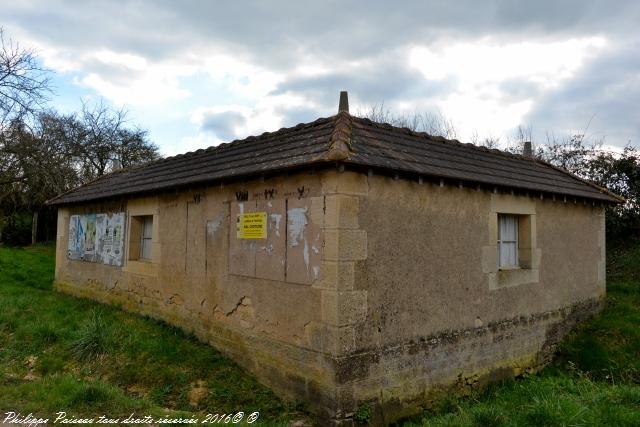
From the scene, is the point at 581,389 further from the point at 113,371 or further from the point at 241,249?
the point at 113,371

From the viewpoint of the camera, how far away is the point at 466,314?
684 cm

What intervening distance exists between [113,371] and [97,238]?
4.99m

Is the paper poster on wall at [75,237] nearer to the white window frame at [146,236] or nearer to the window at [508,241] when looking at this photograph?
the white window frame at [146,236]

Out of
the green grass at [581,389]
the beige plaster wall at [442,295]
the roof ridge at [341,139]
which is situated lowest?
the green grass at [581,389]

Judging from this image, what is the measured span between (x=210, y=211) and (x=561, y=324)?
268 inches

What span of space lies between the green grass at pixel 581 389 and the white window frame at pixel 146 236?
247 inches

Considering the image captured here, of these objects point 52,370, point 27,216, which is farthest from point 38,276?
point 27,216

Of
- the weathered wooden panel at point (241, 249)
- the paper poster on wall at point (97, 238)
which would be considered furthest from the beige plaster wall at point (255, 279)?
the paper poster on wall at point (97, 238)

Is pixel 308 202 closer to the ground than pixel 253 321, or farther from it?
farther from it

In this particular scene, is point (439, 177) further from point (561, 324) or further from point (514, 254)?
point (561, 324)

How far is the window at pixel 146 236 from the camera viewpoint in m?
9.59

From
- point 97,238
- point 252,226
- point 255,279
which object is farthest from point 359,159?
point 97,238

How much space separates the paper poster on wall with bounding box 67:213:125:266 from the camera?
1011 cm

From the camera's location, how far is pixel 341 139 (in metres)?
5.62
